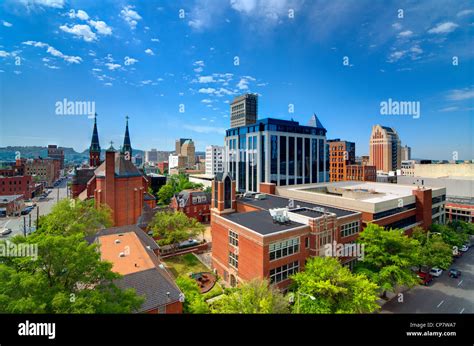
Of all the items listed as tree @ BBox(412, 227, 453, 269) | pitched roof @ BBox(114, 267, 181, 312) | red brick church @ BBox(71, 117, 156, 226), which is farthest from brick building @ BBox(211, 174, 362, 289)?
red brick church @ BBox(71, 117, 156, 226)

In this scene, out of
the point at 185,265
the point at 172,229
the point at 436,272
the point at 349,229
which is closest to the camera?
the point at 349,229

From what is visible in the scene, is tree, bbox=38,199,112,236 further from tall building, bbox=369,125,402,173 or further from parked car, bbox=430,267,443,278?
tall building, bbox=369,125,402,173

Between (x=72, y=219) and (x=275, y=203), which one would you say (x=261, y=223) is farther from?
(x=72, y=219)

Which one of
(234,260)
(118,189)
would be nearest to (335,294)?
(234,260)

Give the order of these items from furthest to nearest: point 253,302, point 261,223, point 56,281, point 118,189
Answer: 1. point 118,189
2. point 261,223
3. point 253,302
4. point 56,281

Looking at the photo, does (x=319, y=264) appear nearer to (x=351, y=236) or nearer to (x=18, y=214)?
(x=351, y=236)
